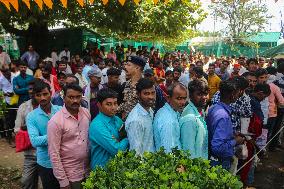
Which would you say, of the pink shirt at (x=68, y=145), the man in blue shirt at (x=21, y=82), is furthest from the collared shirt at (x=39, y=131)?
the man in blue shirt at (x=21, y=82)

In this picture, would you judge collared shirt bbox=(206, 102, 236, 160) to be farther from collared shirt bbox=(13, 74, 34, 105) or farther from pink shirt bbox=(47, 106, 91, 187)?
collared shirt bbox=(13, 74, 34, 105)

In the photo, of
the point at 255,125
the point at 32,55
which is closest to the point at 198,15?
the point at 32,55

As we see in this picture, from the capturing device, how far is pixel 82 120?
12.6 ft

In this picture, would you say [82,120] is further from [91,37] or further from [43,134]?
[91,37]

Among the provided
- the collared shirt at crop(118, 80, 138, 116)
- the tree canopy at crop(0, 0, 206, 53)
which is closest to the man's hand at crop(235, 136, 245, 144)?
the collared shirt at crop(118, 80, 138, 116)

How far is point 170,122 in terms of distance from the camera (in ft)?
11.6

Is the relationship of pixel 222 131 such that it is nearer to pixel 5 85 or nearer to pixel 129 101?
pixel 129 101

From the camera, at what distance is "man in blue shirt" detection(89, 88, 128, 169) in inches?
140

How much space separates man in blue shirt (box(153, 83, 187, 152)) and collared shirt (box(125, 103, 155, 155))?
0.07 m

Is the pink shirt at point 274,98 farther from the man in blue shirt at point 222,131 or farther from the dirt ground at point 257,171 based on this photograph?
the man in blue shirt at point 222,131

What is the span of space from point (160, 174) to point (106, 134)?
1.31 metres

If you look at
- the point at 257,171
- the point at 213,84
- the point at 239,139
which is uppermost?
the point at 239,139

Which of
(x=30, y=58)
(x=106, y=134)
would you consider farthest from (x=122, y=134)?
(x=30, y=58)

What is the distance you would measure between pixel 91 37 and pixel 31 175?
17.0 metres
